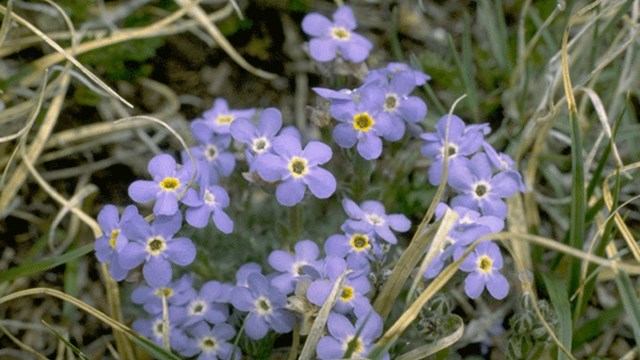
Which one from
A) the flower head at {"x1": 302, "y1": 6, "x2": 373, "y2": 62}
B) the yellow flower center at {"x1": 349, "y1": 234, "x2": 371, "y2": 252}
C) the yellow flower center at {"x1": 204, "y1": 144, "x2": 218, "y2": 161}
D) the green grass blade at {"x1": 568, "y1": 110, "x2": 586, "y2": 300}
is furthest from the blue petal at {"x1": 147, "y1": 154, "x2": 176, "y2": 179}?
the green grass blade at {"x1": 568, "y1": 110, "x2": 586, "y2": 300}

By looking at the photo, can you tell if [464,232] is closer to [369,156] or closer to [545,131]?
[369,156]

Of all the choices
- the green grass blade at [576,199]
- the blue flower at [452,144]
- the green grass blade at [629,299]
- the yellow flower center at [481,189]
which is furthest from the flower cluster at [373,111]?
the green grass blade at [629,299]

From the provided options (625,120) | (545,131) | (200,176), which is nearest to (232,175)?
(200,176)

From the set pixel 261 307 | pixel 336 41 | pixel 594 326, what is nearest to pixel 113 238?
pixel 261 307

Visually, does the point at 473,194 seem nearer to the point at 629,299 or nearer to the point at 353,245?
the point at 353,245

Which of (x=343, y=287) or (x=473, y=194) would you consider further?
(x=473, y=194)

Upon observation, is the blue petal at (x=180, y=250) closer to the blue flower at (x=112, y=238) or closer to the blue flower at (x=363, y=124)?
the blue flower at (x=112, y=238)
